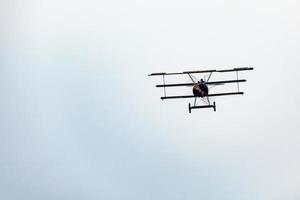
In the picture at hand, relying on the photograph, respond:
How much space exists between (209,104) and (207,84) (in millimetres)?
3973

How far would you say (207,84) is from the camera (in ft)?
284

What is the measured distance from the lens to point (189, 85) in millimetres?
86875

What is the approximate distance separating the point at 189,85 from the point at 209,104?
17.4 ft

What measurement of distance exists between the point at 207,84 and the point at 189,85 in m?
3.35

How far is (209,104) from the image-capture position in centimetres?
8769
